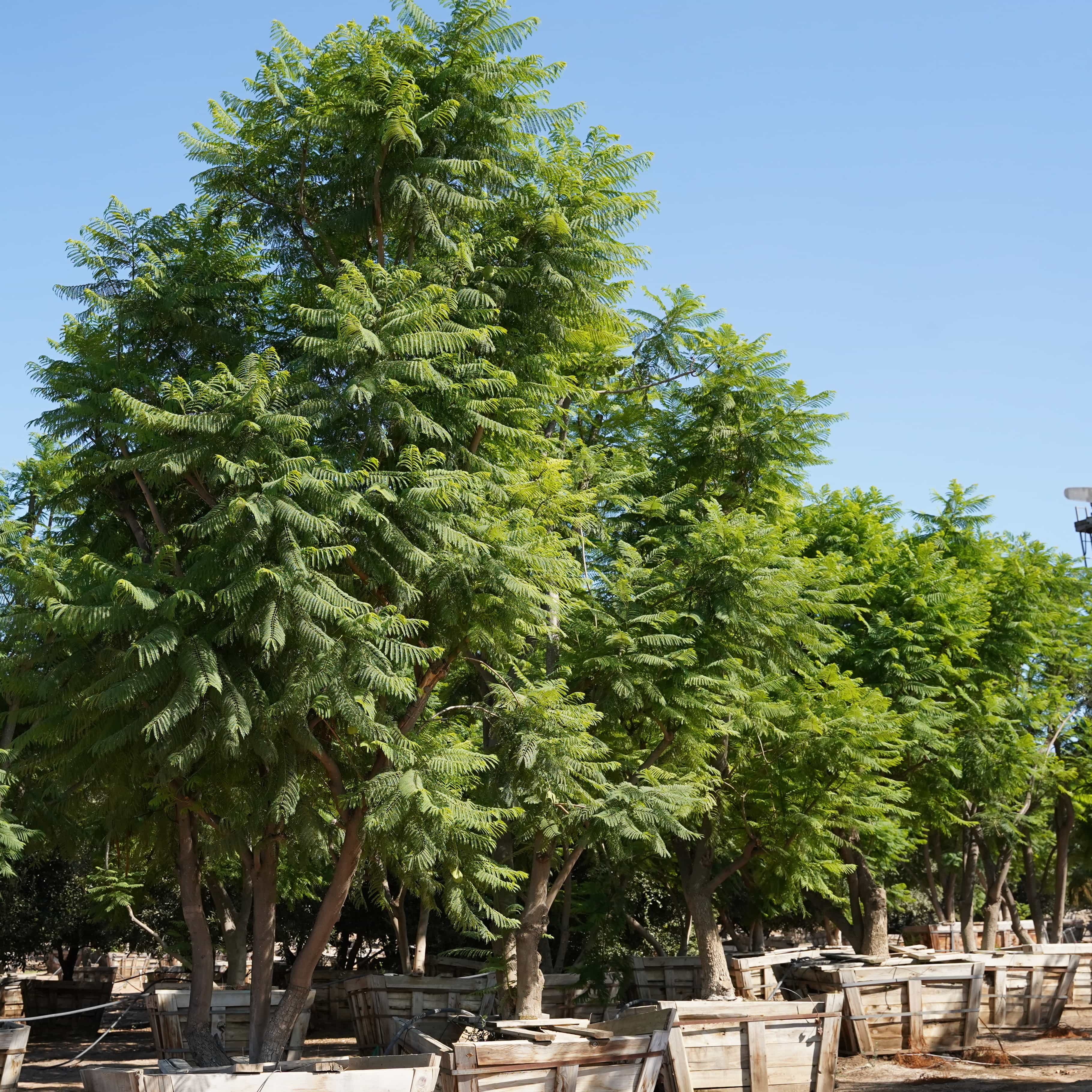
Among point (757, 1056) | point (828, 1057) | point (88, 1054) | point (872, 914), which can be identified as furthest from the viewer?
point (88, 1054)

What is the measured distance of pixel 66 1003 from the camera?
27.0m

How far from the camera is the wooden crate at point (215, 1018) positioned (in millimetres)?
17875

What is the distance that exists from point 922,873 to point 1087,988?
15.8 meters

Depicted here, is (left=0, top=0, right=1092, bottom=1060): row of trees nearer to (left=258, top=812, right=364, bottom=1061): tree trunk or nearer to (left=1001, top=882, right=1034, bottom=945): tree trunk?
(left=258, top=812, right=364, bottom=1061): tree trunk

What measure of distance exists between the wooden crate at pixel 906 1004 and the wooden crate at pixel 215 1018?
28.7 feet

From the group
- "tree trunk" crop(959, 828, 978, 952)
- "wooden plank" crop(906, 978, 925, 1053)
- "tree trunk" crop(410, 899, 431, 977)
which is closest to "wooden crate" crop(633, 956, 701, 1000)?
"wooden plank" crop(906, 978, 925, 1053)

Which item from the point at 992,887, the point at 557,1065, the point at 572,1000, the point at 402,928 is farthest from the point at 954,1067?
the point at 992,887

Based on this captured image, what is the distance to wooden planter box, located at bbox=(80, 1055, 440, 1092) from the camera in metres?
10.2

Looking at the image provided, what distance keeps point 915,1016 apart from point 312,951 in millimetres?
10557

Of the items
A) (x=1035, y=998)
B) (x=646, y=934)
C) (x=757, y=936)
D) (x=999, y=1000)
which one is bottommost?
(x=757, y=936)

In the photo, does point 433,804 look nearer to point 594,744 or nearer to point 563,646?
point 594,744

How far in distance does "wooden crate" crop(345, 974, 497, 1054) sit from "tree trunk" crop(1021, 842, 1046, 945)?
1789 centimetres

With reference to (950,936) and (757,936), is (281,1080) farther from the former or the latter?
(950,936)

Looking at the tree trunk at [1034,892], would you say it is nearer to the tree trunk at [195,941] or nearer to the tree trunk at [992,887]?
the tree trunk at [992,887]
